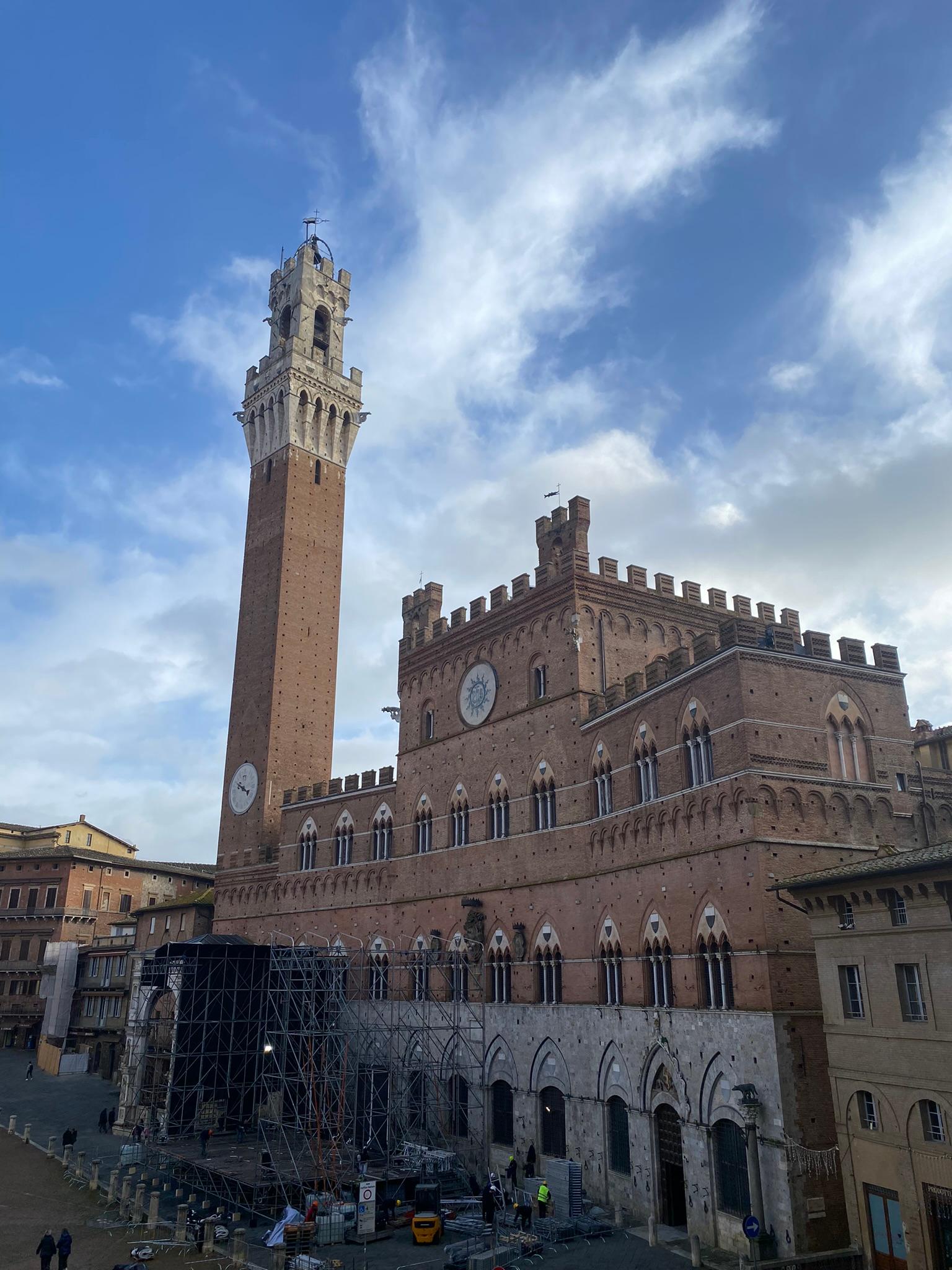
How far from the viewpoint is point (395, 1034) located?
3375 centimetres

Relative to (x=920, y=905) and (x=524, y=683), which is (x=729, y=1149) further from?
(x=524, y=683)

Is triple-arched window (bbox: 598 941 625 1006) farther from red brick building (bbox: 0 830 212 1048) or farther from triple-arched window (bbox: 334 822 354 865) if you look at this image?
red brick building (bbox: 0 830 212 1048)

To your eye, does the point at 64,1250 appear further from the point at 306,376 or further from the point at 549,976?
the point at 306,376

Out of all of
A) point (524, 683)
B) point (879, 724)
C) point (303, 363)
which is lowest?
point (879, 724)

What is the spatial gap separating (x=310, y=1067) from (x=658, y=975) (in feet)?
37.4

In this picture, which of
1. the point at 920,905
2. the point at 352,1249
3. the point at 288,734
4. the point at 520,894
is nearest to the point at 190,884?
the point at 288,734

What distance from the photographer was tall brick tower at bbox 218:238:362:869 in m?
44.7

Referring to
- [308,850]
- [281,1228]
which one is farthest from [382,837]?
[281,1228]

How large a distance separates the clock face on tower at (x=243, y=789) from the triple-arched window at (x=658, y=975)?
2446cm

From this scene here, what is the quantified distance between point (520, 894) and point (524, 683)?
659 centimetres

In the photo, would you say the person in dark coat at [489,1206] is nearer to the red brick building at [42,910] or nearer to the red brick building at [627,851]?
the red brick building at [627,851]

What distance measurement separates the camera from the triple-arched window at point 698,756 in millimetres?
22656

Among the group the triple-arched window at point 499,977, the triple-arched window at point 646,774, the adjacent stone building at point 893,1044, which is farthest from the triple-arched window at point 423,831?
the adjacent stone building at point 893,1044

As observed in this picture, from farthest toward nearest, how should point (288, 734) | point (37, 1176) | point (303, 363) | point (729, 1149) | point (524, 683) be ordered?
point (303, 363)
point (288, 734)
point (524, 683)
point (37, 1176)
point (729, 1149)
